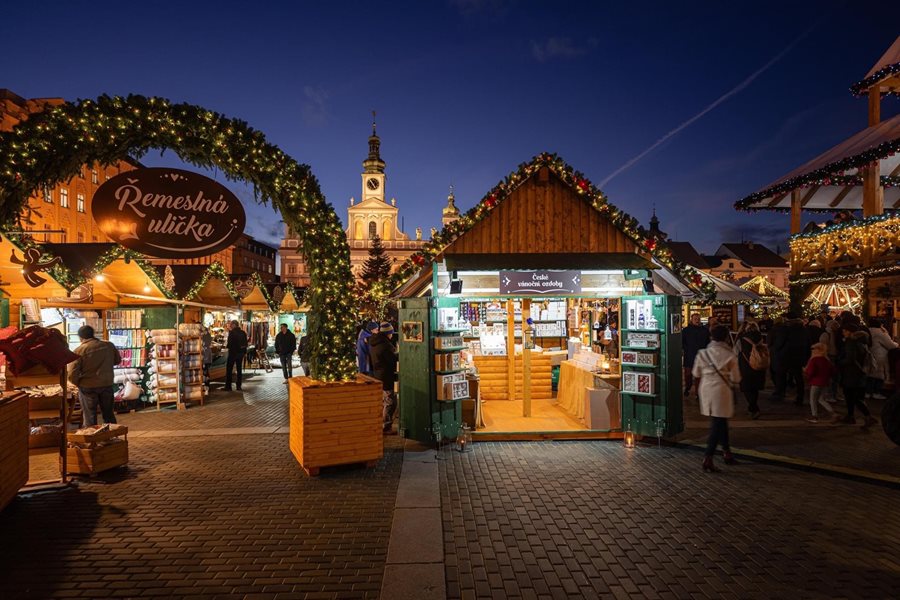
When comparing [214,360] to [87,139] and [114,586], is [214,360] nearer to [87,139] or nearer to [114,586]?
[87,139]

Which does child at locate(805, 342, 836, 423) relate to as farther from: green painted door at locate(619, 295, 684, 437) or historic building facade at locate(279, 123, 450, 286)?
historic building facade at locate(279, 123, 450, 286)

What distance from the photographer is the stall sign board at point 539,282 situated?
780 cm

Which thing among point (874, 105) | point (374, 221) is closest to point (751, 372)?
point (874, 105)

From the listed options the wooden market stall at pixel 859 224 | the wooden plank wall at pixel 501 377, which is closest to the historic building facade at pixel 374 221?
the wooden market stall at pixel 859 224

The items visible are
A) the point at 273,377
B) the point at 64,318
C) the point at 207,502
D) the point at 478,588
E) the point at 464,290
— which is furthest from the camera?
the point at 273,377

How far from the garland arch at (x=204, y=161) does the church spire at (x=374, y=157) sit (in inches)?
2681

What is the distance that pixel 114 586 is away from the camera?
12.4 ft

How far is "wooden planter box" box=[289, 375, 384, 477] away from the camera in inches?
247

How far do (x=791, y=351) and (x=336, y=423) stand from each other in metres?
10.1

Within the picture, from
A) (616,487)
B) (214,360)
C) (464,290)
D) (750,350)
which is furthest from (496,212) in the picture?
(214,360)

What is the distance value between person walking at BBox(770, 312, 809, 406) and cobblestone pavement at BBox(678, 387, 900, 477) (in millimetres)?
1020

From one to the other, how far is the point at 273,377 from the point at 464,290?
10705 mm

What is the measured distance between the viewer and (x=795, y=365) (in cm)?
1091

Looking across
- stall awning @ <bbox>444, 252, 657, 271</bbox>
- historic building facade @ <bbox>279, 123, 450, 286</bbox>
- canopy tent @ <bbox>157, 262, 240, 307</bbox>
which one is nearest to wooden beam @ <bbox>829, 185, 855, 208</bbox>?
stall awning @ <bbox>444, 252, 657, 271</bbox>
